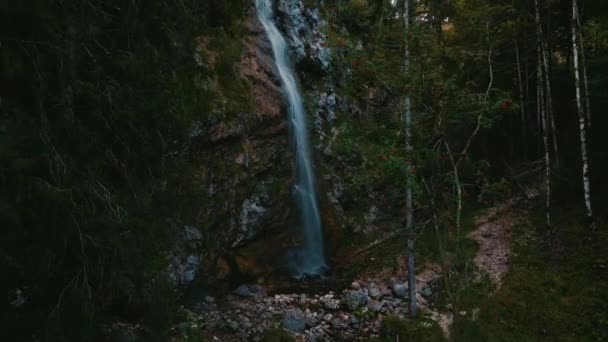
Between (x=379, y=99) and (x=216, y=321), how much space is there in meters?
8.99

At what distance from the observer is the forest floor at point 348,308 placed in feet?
25.0

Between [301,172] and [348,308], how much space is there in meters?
4.00

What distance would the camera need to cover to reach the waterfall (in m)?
10.2

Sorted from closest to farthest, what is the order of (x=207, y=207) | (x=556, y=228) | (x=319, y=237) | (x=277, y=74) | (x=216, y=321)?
(x=216, y=321) → (x=207, y=207) → (x=556, y=228) → (x=319, y=237) → (x=277, y=74)

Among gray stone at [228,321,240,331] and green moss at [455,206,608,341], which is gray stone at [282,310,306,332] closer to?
gray stone at [228,321,240,331]

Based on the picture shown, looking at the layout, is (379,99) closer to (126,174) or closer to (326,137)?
(326,137)

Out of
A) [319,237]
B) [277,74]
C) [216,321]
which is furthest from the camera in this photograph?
[277,74]

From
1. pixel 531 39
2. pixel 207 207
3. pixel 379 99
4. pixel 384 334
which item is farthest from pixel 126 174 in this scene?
pixel 531 39

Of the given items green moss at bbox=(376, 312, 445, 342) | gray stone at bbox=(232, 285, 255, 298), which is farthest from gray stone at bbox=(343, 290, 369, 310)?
gray stone at bbox=(232, 285, 255, 298)

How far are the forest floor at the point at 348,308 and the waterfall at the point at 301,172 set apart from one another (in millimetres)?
1065

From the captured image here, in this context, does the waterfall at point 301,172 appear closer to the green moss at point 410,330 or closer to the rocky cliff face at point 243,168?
the rocky cliff face at point 243,168

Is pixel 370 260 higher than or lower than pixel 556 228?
lower

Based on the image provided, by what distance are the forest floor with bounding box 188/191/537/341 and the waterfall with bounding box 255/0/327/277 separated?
3.49 feet

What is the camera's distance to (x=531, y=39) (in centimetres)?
1210
